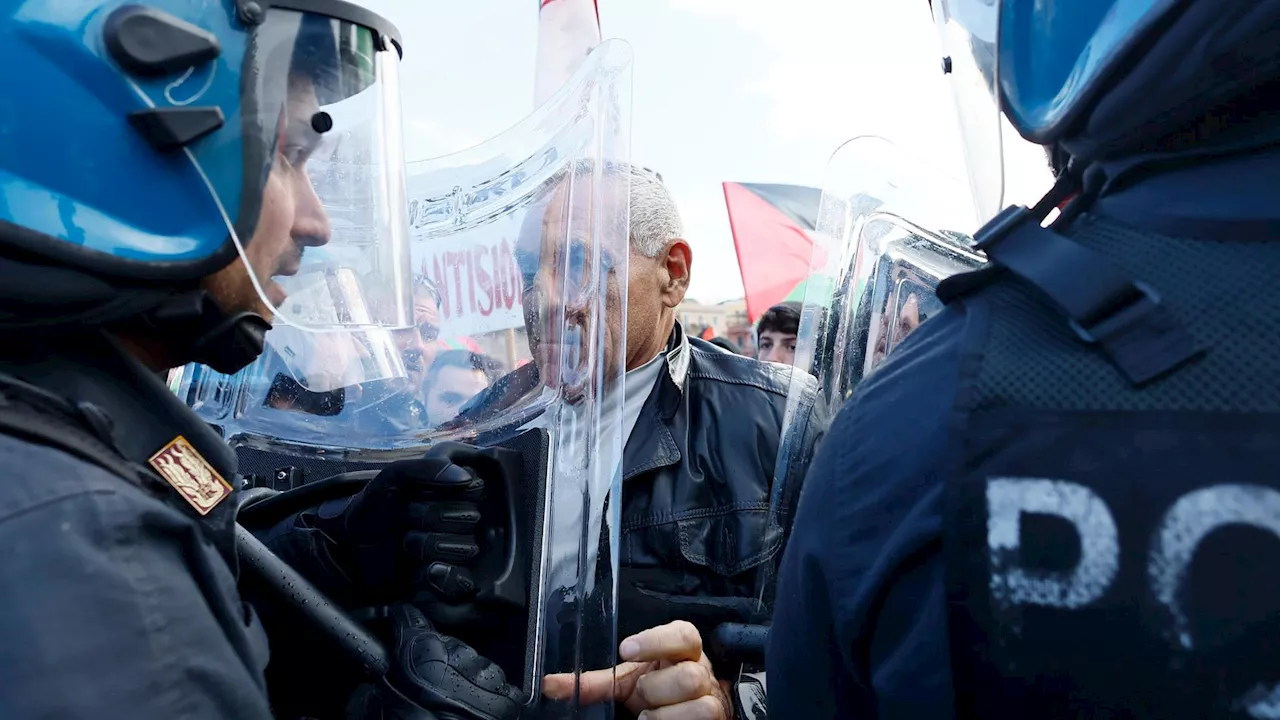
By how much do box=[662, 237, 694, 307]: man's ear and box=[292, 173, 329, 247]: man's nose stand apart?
1334mm

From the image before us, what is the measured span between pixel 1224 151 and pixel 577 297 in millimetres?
1075

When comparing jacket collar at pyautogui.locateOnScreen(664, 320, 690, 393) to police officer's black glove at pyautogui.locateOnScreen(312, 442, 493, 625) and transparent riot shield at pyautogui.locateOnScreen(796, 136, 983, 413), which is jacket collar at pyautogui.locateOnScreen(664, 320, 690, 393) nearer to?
transparent riot shield at pyautogui.locateOnScreen(796, 136, 983, 413)

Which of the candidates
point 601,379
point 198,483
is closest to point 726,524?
point 601,379

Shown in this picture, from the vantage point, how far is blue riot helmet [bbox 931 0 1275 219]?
807 mm

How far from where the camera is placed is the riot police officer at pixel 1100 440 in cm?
73

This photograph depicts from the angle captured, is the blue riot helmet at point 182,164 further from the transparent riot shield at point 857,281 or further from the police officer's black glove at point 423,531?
the transparent riot shield at point 857,281

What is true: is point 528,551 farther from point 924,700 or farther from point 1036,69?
point 1036,69

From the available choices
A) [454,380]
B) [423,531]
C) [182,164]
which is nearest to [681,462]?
[454,380]

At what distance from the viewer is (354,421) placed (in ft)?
6.54

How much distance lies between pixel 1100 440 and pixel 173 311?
120cm

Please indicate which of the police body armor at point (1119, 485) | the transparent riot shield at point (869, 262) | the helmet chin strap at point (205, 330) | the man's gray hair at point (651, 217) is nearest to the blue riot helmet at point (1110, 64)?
the police body armor at point (1119, 485)

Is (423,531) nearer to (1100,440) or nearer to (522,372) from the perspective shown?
(522,372)

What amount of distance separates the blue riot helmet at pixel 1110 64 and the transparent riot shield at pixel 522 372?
769 millimetres

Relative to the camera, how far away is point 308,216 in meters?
1.54
